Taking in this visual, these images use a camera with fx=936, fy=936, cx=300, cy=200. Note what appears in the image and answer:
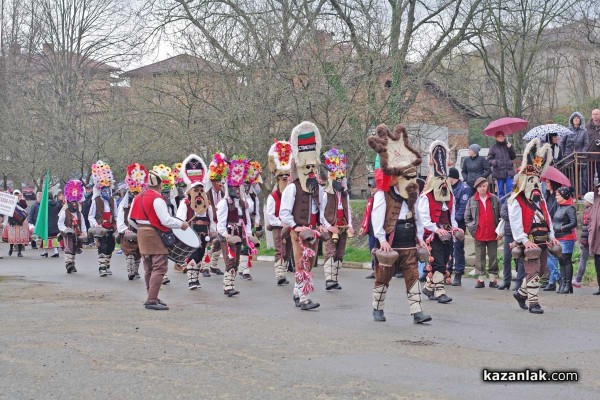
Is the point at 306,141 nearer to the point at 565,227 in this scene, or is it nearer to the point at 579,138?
the point at 565,227

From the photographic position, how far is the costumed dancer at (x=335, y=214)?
15.5 meters

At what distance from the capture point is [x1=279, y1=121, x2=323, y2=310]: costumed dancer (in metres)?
12.7

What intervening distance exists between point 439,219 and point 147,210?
422 centimetres

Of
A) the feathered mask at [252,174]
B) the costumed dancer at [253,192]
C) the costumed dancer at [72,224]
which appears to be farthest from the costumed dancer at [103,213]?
the feathered mask at [252,174]

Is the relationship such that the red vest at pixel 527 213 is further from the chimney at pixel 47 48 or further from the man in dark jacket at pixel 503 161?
the chimney at pixel 47 48

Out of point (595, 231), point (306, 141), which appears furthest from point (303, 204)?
point (595, 231)

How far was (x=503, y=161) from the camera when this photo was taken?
17.9 m

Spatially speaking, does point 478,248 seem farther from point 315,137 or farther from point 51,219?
point 51,219

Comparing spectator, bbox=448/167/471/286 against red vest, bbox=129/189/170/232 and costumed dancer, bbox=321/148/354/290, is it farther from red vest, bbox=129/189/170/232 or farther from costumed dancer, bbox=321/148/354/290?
red vest, bbox=129/189/170/232

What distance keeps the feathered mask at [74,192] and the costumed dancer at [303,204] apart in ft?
26.1

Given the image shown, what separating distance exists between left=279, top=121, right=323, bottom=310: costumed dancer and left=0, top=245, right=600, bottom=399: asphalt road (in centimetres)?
58

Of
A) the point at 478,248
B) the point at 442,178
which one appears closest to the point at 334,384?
the point at 442,178

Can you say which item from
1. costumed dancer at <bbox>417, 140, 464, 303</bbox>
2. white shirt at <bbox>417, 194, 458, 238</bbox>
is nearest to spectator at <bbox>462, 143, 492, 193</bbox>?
costumed dancer at <bbox>417, 140, 464, 303</bbox>

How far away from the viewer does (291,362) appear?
869cm
